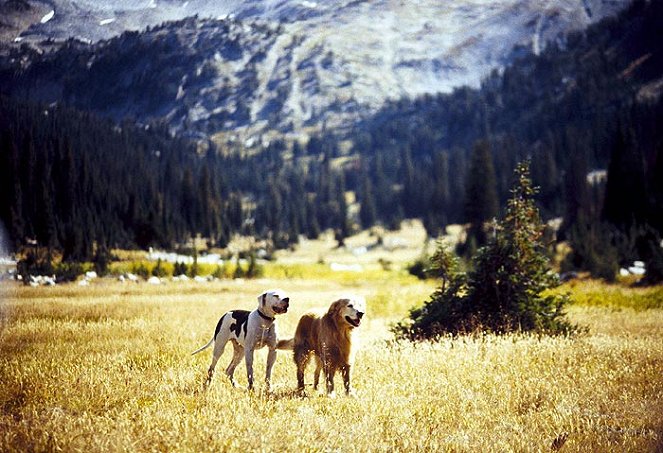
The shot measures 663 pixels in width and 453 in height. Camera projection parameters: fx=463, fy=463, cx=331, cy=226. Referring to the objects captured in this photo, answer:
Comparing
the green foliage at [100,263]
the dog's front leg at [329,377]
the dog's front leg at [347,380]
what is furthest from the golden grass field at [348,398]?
the green foliage at [100,263]

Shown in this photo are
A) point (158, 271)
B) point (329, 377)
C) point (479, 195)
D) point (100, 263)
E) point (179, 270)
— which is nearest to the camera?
point (329, 377)

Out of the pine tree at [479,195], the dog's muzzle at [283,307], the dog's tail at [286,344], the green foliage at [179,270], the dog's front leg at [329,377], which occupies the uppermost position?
the pine tree at [479,195]

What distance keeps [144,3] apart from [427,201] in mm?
128804

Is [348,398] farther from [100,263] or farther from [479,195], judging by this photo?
[479,195]

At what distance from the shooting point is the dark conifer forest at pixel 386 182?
737 inches

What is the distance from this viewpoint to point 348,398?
7.50m

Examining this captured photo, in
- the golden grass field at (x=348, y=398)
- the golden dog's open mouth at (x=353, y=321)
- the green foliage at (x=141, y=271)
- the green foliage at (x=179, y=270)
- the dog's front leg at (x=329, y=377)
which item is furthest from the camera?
the green foliage at (x=179, y=270)

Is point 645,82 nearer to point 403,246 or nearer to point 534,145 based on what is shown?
point 534,145

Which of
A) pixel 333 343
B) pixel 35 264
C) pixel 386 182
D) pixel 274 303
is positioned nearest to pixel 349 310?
pixel 333 343

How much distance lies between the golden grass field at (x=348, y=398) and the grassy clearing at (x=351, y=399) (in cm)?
3

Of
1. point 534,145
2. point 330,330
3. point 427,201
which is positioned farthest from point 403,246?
point 330,330

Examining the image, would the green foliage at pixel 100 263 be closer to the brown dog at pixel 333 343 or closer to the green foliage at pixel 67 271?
the green foliage at pixel 67 271

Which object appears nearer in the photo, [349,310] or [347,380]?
[349,310]

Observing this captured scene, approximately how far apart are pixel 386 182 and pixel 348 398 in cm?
16823
